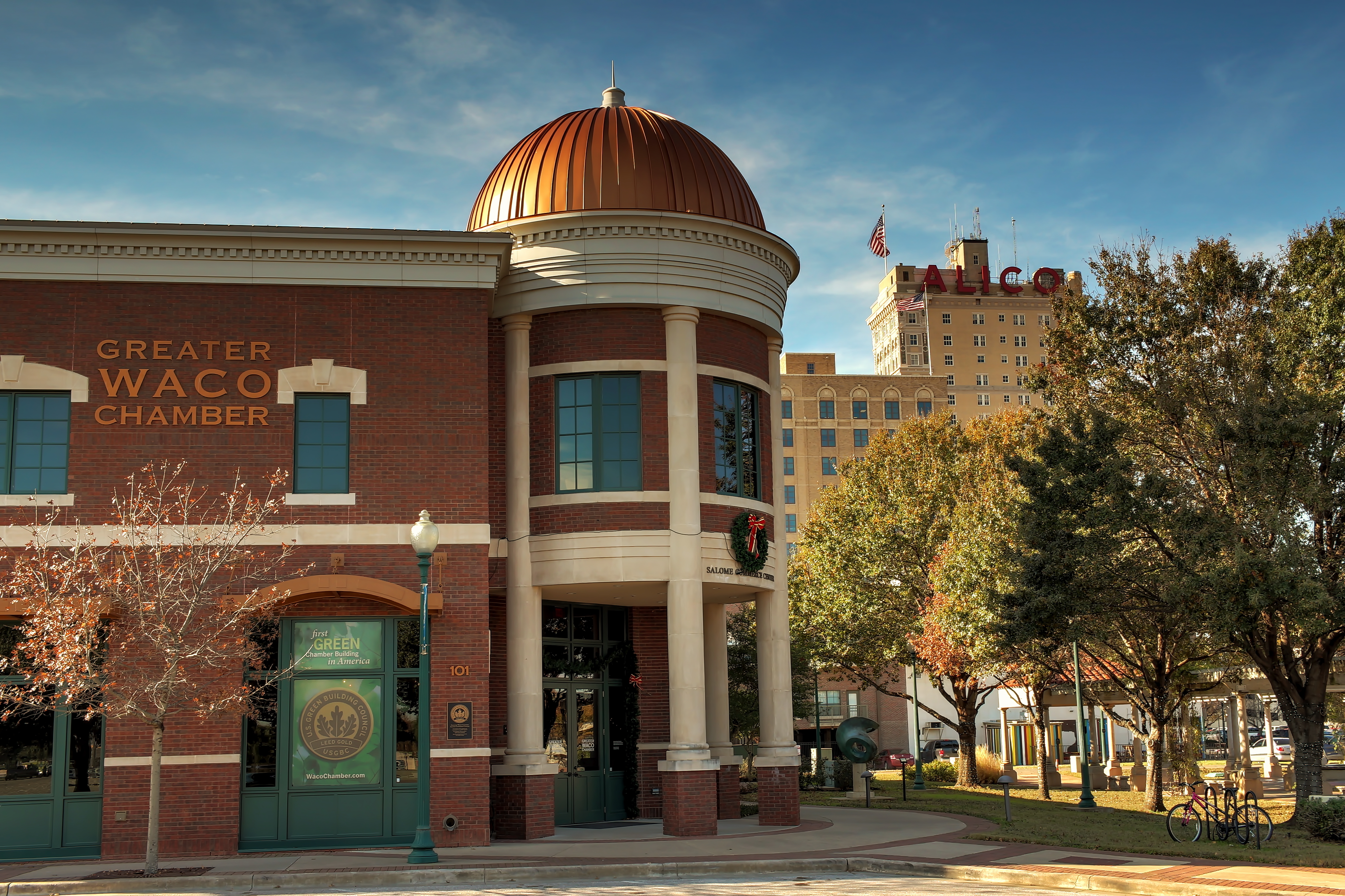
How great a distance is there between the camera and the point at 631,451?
71.1 feet

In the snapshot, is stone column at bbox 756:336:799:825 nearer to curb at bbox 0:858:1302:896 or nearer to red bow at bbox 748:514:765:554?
red bow at bbox 748:514:765:554

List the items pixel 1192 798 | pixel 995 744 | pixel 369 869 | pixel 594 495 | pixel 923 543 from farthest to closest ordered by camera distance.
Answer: pixel 995 744 → pixel 923 543 → pixel 594 495 → pixel 1192 798 → pixel 369 869

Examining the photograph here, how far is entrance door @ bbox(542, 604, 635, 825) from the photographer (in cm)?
2342

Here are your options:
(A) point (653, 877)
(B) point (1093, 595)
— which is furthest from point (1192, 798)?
(A) point (653, 877)

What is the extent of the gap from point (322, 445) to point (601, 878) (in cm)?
862

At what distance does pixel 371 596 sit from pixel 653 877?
648 centimetres

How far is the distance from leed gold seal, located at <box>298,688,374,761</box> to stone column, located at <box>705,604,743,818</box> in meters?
7.45

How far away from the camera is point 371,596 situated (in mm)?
19047

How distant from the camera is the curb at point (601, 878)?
14.6 meters

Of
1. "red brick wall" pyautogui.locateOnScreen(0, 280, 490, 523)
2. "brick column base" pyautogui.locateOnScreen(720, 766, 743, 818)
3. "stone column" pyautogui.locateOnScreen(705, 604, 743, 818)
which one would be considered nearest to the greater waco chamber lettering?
"red brick wall" pyautogui.locateOnScreen(0, 280, 490, 523)

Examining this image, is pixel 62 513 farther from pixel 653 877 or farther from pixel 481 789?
pixel 653 877

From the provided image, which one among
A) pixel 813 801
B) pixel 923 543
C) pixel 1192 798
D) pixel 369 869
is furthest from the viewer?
pixel 923 543

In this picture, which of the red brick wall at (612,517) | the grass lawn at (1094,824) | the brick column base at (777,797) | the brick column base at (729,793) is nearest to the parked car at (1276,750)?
the grass lawn at (1094,824)

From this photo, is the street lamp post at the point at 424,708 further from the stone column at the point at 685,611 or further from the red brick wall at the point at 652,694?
the red brick wall at the point at 652,694
